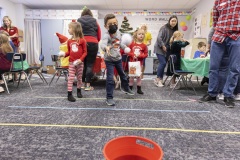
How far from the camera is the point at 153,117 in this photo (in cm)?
183

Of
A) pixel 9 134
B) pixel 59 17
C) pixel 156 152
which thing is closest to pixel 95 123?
pixel 9 134

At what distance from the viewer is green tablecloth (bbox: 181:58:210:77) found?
287 cm

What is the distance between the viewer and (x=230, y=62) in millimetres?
2260

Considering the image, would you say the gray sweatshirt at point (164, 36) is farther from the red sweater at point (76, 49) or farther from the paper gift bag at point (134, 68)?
the red sweater at point (76, 49)

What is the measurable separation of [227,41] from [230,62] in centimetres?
24

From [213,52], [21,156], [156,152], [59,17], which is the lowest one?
[21,156]

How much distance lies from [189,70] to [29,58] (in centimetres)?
658

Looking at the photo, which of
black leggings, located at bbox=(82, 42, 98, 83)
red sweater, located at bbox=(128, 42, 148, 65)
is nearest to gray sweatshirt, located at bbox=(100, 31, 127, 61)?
red sweater, located at bbox=(128, 42, 148, 65)

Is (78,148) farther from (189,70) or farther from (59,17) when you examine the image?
(59,17)

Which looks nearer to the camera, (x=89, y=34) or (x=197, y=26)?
(x=89, y=34)

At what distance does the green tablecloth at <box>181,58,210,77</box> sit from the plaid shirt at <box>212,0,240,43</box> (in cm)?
64

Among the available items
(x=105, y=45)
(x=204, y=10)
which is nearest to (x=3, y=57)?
(x=105, y=45)

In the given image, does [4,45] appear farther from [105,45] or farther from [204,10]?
[204,10]

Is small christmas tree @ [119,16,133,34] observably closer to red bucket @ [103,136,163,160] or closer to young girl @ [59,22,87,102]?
young girl @ [59,22,87,102]
